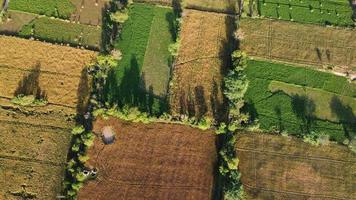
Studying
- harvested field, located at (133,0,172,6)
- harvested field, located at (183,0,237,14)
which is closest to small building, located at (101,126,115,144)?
harvested field, located at (133,0,172,6)

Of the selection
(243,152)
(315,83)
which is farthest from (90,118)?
(315,83)

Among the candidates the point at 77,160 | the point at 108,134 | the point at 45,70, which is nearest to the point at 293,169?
the point at 108,134

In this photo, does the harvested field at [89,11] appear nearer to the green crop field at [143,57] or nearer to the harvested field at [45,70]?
the green crop field at [143,57]

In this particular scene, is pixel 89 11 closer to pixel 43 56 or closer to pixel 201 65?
pixel 43 56

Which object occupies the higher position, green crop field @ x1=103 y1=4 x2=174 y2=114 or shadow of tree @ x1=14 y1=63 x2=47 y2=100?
green crop field @ x1=103 y1=4 x2=174 y2=114

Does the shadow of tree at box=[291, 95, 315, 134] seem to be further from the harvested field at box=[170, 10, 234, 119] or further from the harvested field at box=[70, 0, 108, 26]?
the harvested field at box=[70, 0, 108, 26]

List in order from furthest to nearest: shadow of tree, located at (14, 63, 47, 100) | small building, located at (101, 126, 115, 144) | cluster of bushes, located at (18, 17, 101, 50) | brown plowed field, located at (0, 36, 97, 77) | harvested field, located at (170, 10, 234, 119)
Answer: cluster of bushes, located at (18, 17, 101, 50)
brown plowed field, located at (0, 36, 97, 77)
harvested field, located at (170, 10, 234, 119)
shadow of tree, located at (14, 63, 47, 100)
small building, located at (101, 126, 115, 144)

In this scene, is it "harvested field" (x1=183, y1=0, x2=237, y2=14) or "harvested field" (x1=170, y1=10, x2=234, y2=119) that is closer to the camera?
"harvested field" (x1=170, y1=10, x2=234, y2=119)

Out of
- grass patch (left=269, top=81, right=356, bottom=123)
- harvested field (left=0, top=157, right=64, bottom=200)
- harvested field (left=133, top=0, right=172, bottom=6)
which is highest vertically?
harvested field (left=133, top=0, right=172, bottom=6)
